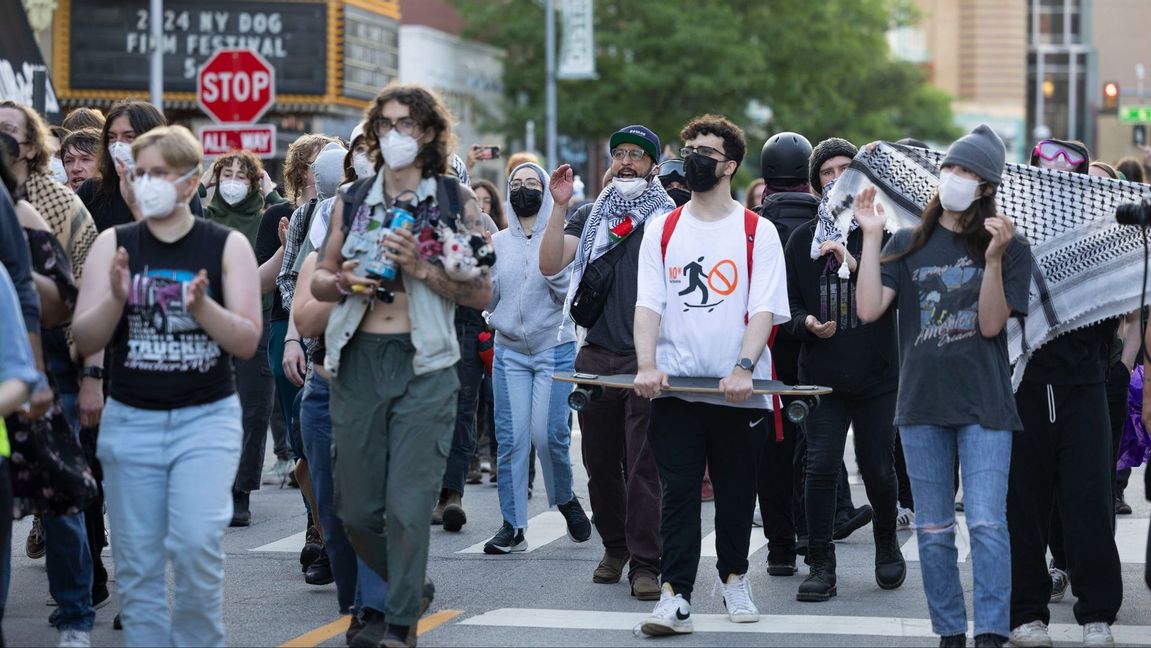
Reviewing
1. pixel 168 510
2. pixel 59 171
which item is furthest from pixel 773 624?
pixel 59 171

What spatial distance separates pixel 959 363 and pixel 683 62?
35.2m

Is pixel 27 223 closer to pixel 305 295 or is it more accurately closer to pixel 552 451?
pixel 305 295

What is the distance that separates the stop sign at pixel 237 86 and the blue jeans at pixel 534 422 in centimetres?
984

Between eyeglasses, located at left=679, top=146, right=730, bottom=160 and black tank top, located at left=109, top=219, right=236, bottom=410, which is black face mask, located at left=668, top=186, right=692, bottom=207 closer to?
eyeglasses, located at left=679, top=146, right=730, bottom=160

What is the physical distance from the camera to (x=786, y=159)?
9.16m

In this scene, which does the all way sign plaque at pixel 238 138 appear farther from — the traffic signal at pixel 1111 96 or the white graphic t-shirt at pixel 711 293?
the traffic signal at pixel 1111 96

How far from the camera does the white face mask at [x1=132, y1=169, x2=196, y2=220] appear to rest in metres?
5.98

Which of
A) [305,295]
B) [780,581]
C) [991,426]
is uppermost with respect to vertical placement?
[305,295]

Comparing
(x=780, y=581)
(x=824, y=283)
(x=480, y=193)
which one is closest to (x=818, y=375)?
(x=824, y=283)

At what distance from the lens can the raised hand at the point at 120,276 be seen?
5871 mm

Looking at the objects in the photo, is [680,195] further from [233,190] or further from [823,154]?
[233,190]

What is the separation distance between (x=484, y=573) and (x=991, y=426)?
316 cm

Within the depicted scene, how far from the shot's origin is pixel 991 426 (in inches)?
258

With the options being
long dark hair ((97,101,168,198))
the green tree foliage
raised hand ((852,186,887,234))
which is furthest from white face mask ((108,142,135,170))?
the green tree foliage
